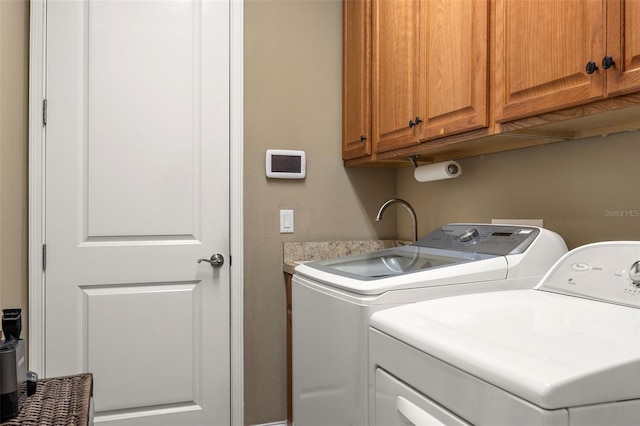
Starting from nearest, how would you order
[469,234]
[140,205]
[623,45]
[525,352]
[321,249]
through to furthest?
[525,352], [623,45], [469,234], [140,205], [321,249]

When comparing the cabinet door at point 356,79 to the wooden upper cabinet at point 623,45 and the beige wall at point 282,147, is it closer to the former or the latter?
the beige wall at point 282,147

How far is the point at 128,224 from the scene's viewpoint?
7.02 feet

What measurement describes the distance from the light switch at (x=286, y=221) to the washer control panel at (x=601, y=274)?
1294 mm

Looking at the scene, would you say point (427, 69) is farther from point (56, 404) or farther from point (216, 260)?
point (56, 404)

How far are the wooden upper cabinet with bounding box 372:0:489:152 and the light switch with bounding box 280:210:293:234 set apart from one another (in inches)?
21.8

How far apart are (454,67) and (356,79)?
0.80 meters

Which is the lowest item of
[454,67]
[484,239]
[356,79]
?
[484,239]

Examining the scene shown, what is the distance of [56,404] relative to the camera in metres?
1.22

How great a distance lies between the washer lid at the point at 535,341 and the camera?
2.25ft

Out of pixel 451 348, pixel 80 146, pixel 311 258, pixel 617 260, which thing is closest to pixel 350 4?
pixel 311 258

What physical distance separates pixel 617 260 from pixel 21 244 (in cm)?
208

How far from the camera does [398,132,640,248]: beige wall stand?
138 cm

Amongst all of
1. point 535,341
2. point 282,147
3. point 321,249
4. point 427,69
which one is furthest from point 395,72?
point 535,341

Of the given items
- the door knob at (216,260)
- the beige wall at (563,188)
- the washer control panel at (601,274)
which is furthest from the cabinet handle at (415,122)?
the door knob at (216,260)
